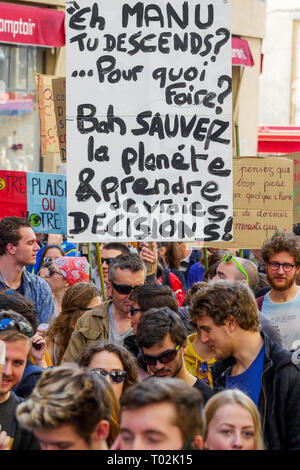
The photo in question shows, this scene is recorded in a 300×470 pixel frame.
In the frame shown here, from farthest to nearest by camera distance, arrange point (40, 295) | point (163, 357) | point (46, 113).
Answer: point (46, 113) → point (40, 295) → point (163, 357)

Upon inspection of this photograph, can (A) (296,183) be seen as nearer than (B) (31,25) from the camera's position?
Yes

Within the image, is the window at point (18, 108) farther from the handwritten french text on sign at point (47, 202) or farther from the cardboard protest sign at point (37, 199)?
the handwritten french text on sign at point (47, 202)

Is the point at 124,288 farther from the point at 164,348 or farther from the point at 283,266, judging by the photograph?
the point at 164,348

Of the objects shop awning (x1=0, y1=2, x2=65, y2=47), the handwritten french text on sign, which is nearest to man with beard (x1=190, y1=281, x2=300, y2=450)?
the handwritten french text on sign

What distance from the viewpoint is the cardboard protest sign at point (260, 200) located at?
7.22 m

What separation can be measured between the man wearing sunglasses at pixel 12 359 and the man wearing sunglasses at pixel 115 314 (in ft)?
4.05

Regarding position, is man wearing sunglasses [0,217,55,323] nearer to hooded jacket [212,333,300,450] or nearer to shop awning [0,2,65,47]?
hooded jacket [212,333,300,450]

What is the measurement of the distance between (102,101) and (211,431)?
9.17ft

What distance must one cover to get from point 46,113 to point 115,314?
3958 millimetres

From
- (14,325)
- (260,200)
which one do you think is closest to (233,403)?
(14,325)

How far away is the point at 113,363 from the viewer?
169 inches

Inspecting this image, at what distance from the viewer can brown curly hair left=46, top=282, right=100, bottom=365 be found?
594cm

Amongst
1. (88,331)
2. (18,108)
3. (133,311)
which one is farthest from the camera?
(18,108)

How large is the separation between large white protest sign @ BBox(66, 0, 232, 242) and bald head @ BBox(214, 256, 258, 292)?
2.88 feet
